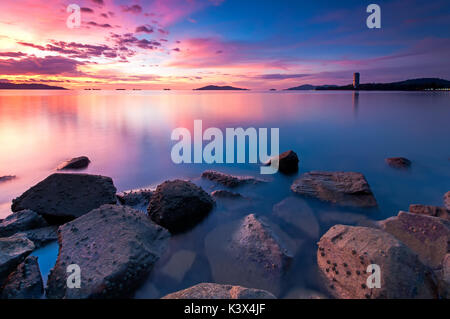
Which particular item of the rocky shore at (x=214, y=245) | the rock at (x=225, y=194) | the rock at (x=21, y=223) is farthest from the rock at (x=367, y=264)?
the rock at (x=21, y=223)

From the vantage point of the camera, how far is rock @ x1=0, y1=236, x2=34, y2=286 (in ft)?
11.5

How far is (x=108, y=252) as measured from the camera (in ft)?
12.1

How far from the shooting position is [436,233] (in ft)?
13.7

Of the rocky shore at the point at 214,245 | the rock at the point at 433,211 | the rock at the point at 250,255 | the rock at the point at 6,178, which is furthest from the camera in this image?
the rock at the point at 6,178

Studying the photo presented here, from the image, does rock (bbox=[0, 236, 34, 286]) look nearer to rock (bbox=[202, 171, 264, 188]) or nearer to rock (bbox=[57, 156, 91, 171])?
rock (bbox=[202, 171, 264, 188])

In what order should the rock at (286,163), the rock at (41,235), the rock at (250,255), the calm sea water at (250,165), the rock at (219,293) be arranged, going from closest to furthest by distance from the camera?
1. the rock at (219,293)
2. the rock at (250,255)
3. the calm sea water at (250,165)
4. the rock at (41,235)
5. the rock at (286,163)

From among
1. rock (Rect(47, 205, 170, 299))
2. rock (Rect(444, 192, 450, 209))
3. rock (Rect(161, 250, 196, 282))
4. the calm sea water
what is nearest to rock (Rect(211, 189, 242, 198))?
the calm sea water

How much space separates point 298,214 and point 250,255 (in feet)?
6.85

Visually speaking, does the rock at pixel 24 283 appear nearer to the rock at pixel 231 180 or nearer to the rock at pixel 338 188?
the rock at pixel 231 180

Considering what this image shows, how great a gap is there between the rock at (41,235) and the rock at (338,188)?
603 centimetres

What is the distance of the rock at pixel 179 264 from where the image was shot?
12.9 ft

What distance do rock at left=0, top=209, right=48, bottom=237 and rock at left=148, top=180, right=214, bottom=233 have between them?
2.33 metres

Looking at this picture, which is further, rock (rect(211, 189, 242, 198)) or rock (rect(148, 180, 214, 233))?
rock (rect(211, 189, 242, 198))

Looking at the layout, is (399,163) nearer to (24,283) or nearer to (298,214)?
(298,214)
